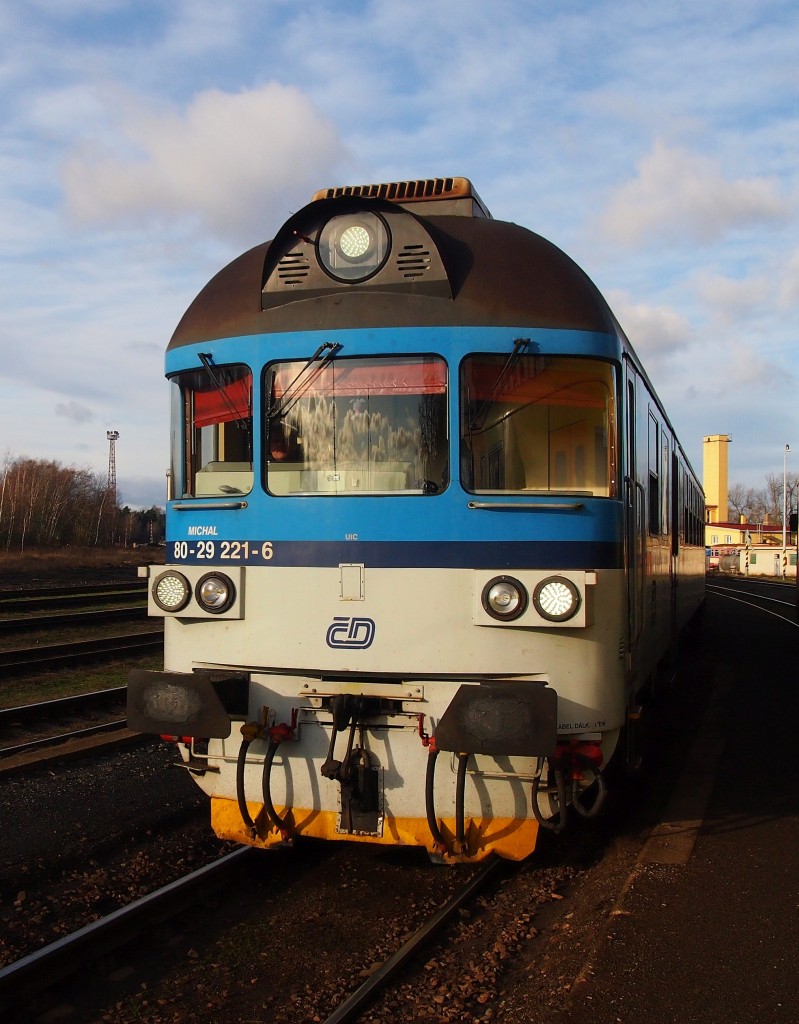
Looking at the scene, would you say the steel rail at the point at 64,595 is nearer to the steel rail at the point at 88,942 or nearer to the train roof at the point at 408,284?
the steel rail at the point at 88,942

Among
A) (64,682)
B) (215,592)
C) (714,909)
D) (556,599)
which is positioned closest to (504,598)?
(556,599)

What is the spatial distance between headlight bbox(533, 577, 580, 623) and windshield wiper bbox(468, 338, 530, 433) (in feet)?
2.81

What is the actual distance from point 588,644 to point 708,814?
98.3 inches

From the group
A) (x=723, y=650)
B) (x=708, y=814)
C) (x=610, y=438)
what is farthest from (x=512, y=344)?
(x=723, y=650)

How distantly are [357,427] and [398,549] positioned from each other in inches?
26.4

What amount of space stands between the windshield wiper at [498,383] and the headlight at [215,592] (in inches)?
59.0

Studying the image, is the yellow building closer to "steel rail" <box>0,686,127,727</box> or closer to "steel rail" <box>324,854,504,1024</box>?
"steel rail" <box>0,686,127,727</box>

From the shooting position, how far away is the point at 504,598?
4.73 m

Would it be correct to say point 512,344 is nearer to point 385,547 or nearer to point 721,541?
point 385,547

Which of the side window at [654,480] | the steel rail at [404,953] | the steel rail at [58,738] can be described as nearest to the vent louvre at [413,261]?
the side window at [654,480]

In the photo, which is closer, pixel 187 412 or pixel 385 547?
pixel 385 547

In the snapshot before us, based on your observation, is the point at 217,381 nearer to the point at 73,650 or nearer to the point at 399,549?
the point at 399,549

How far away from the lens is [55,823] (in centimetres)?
614

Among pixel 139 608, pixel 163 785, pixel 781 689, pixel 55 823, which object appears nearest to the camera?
pixel 55 823
